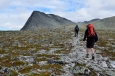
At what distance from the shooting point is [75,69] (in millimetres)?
21578

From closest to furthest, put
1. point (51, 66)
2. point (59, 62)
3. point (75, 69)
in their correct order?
point (75, 69) < point (51, 66) < point (59, 62)

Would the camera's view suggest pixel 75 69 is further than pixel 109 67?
No

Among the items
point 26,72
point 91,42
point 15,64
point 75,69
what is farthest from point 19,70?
point 91,42

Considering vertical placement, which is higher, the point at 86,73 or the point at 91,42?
the point at 91,42

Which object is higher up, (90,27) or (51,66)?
(90,27)

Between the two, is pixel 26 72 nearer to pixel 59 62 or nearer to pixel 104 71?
pixel 59 62

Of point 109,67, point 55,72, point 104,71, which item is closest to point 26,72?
point 55,72

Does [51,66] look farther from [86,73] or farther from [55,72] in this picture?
[86,73]

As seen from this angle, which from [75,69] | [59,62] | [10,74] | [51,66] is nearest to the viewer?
[10,74]

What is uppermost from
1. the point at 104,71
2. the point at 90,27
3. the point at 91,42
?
the point at 90,27

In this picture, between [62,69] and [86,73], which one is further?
[62,69]

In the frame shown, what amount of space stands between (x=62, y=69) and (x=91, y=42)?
5086 millimetres

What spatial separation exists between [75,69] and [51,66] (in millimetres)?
3231

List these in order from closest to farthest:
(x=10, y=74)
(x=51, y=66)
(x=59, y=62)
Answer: (x=10, y=74)
(x=51, y=66)
(x=59, y=62)
